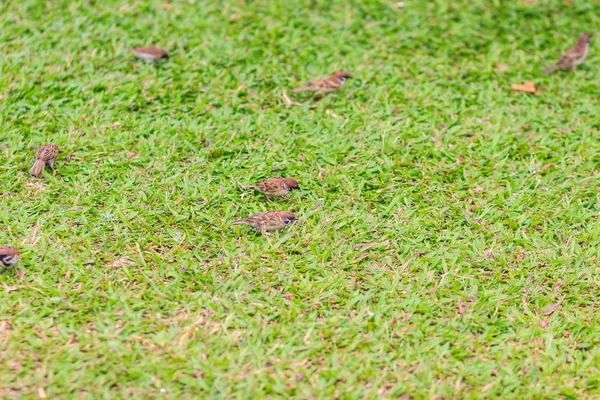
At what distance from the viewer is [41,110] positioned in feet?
25.2

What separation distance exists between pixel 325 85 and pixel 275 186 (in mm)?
1981

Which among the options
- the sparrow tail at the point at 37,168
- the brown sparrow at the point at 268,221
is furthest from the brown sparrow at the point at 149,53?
the brown sparrow at the point at 268,221

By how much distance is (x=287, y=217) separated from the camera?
6.35 metres

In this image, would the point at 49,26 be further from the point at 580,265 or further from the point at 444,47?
the point at 580,265

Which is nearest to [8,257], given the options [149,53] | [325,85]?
[149,53]

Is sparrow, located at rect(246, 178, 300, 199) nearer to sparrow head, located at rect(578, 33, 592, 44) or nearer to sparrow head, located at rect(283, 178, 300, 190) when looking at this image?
sparrow head, located at rect(283, 178, 300, 190)

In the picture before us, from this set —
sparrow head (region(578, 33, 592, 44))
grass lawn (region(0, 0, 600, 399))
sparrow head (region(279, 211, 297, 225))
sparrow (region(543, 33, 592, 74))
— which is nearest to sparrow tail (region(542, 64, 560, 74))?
sparrow (region(543, 33, 592, 74))

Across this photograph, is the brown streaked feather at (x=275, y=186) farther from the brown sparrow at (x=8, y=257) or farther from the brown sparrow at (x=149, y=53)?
the brown sparrow at (x=149, y=53)

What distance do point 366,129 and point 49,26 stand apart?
4330mm

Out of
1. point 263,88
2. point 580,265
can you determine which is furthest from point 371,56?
point 580,265

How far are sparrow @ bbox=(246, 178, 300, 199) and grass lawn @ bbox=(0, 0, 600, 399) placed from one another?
4.8 inches

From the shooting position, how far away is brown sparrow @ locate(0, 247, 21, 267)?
5.66m

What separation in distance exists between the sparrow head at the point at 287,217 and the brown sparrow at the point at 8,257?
225 centimetres

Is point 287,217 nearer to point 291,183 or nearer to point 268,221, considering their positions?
point 268,221
